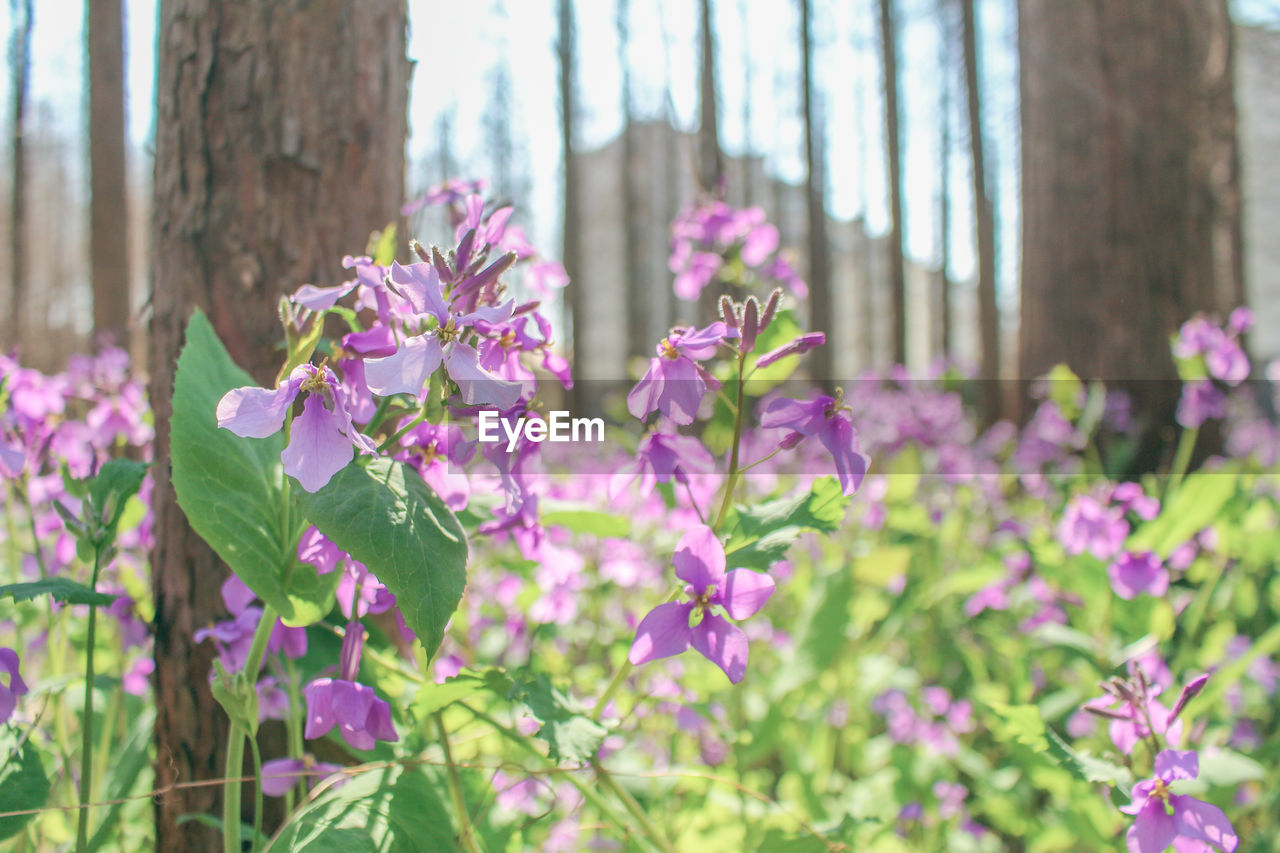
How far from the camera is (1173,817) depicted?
82cm

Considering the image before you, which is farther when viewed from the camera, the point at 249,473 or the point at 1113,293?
the point at 1113,293

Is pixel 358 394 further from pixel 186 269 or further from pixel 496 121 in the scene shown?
pixel 496 121

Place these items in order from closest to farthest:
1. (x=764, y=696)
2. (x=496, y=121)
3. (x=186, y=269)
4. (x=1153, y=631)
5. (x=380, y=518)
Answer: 1. (x=380, y=518)
2. (x=186, y=269)
3. (x=1153, y=631)
4. (x=764, y=696)
5. (x=496, y=121)

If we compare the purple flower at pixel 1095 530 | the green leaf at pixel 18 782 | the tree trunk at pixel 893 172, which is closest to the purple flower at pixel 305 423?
the green leaf at pixel 18 782

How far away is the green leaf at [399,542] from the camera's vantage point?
2.04 feet

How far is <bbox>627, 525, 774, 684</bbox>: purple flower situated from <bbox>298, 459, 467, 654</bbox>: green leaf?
7.3 inches

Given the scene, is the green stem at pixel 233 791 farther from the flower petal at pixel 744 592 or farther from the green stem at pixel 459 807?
the flower petal at pixel 744 592

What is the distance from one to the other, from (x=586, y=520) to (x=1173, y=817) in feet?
2.40

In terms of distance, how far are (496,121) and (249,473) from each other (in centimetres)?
1929

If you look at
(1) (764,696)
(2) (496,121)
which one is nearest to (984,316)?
(1) (764,696)

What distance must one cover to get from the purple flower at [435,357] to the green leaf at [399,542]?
0.12 metres

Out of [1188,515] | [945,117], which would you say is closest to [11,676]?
[1188,515]

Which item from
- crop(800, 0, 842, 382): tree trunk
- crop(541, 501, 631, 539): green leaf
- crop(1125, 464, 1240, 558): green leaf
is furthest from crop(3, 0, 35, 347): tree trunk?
crop(800, 0, 842, 382): tree trunk

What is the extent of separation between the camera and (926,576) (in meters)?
2.80
